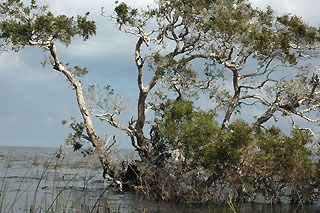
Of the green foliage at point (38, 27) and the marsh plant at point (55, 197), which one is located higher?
the green foliage at point (38, 27)

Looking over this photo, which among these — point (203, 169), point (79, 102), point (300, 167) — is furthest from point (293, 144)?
point (79, 102)

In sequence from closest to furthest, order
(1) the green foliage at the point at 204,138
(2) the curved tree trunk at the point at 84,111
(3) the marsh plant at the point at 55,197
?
(3) the marsh plant at the point at 55,197 → (1) the green foliage at the point at 204,138 → (2) the curved tree trunk at the point at 84,111

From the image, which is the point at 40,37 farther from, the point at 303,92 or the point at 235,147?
the point at 303,92

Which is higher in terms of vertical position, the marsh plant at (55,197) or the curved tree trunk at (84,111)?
the curved tree trunk at (84,111)

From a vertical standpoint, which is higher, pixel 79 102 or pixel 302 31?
pixel 302 31

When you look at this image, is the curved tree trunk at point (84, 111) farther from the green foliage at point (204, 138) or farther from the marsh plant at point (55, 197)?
the green foliage at point (204, 138)

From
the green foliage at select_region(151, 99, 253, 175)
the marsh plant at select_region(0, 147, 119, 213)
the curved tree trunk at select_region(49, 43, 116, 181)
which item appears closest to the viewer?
the marsh plant at select_region(0, 147, 119, 213)

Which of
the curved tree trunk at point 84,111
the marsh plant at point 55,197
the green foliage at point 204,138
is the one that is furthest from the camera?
the curved tree trunk at point 84,111

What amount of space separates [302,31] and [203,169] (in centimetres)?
659

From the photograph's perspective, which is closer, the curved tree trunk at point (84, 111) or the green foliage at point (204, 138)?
the green foliage at point (204, 138)

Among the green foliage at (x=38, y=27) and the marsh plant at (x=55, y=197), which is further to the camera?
the green foliage at (x=38, y=27)

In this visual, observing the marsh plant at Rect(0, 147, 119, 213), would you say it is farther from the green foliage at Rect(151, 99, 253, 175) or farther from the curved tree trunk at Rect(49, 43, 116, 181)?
the green foliage at Rect(151, 99, 253, 175)

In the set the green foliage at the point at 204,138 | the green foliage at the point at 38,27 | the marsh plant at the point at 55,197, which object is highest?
the green foliage at the point at 38,27

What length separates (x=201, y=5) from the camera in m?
16.4
